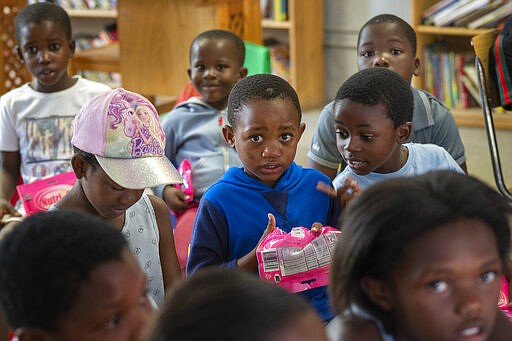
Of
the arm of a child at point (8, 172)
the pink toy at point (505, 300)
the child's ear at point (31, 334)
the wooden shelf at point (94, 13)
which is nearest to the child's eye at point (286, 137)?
the pink toy at point (505, 300)

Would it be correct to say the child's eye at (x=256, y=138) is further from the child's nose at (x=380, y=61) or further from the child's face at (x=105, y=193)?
the child's nose at (x=380, y=61)

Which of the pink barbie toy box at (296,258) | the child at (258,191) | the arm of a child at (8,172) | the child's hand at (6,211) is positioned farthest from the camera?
the arm of a child at (8,172)

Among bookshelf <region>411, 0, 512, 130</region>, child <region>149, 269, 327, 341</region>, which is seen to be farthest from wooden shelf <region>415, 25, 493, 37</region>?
child <region>149, 269, 327, 341</region>

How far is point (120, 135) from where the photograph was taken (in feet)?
5.82

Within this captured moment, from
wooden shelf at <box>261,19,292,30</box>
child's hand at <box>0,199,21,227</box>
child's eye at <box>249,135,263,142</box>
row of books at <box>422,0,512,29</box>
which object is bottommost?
child's hand at <box>0,199,21,227</box>

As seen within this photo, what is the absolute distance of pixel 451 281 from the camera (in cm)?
112

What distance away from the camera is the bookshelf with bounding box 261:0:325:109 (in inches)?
208

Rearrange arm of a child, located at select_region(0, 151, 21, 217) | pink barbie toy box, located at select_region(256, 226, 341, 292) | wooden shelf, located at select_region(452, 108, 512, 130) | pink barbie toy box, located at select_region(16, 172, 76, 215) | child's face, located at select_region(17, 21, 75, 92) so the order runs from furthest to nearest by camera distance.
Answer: wooden shelf, located at select_region(452, 108, 512, 130) → child's face, located at select_region(17, 21, 75, 92) → arm of a child, located at select_region(0, 151, 21, 217) → pink barbie toy box, located at select_region(16, 172, 76, 215) → pink barbie toy box, located at select_region(256, 226, 341, 292)

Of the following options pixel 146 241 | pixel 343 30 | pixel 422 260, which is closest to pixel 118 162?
pixel 146 241

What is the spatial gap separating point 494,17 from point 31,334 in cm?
391

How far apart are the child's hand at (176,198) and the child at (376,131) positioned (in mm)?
747

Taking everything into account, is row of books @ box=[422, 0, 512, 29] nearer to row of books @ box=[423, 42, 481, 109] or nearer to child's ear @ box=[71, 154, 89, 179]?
row of books @ box=[423, 42, 481, 109]

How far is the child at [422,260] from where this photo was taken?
3.67 ft

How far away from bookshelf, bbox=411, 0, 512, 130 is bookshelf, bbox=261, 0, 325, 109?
2.54 ft
